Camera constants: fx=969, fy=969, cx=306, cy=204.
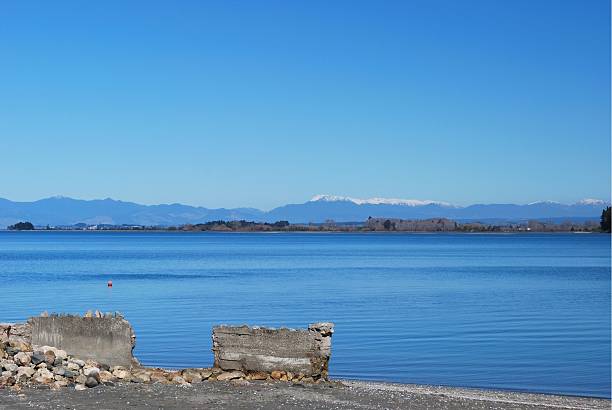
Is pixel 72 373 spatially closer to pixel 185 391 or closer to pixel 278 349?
pixel 185 391

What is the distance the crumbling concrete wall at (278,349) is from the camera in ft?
57.3

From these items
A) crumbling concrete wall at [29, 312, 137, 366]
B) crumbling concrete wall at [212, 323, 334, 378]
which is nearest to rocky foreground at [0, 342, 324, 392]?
crumbling concrete wall at [212, 323, 334, 378]

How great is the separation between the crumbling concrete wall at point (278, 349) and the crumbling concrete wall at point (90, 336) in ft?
6.14

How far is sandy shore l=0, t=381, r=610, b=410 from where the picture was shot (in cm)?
1466

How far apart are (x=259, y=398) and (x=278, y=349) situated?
2202mm

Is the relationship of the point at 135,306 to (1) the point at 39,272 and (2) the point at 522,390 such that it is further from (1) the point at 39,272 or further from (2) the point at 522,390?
(1) the point at 39,272

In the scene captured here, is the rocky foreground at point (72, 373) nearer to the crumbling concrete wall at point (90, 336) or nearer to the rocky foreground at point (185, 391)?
the rocky foreground at point (185, 391)

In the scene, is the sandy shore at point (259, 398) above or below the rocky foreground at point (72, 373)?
below

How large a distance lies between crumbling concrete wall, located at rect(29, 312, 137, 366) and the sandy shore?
1.91 meters

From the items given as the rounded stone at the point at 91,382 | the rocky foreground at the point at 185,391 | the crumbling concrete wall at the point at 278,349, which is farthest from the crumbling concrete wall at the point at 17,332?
the crumbling concrete wall at the point at 278,349

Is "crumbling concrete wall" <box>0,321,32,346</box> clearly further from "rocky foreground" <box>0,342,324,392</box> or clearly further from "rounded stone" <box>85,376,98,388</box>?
"rounded stone" <box>85,376,98,388</box>

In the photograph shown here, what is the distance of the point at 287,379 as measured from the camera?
684 inches

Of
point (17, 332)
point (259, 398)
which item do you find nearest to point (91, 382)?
point (259, 398)

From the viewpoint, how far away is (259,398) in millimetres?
15375
